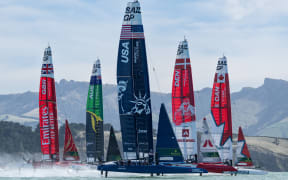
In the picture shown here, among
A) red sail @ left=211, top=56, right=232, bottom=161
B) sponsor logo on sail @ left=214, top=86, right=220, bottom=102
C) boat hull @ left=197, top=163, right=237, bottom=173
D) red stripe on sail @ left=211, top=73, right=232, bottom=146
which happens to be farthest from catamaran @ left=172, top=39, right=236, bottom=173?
sponsor logo on sail @ left=214, top=86, right=220, bottom=102

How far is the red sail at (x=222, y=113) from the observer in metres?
62.6

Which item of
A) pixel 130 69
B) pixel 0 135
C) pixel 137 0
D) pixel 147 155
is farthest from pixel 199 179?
pixel 0 135

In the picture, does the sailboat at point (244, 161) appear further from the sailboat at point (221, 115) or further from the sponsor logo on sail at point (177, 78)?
the sponsor logo on sail at point (177, 78)

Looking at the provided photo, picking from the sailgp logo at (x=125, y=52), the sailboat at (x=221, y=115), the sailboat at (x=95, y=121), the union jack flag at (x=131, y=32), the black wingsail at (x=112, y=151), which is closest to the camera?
the sailgp logo at (x=125, y=52)

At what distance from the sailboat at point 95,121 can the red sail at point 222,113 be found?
12802 mm

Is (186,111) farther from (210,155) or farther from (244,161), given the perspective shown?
(244,161)

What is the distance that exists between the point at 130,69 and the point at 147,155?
7196 mm

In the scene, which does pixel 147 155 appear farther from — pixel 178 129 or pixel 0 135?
pixel 0 135

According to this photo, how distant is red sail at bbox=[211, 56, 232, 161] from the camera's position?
62.6 metres

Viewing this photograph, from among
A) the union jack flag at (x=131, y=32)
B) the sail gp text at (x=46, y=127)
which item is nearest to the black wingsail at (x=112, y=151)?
the sail gp text at (x=46, y=127)

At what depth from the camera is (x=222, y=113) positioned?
63469mm

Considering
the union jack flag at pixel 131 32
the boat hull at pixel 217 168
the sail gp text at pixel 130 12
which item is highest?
the sail gp text at pixel 130 12

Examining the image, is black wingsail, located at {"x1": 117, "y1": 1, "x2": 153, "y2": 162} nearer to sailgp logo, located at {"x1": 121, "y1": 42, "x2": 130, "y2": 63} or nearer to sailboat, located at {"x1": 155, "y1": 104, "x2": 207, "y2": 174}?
sailgp logo, located at {"x1": 121, "y1": 42, "x2": 130, "y2": 63}

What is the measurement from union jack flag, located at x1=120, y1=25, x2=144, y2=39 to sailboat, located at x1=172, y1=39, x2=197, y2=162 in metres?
12.4
